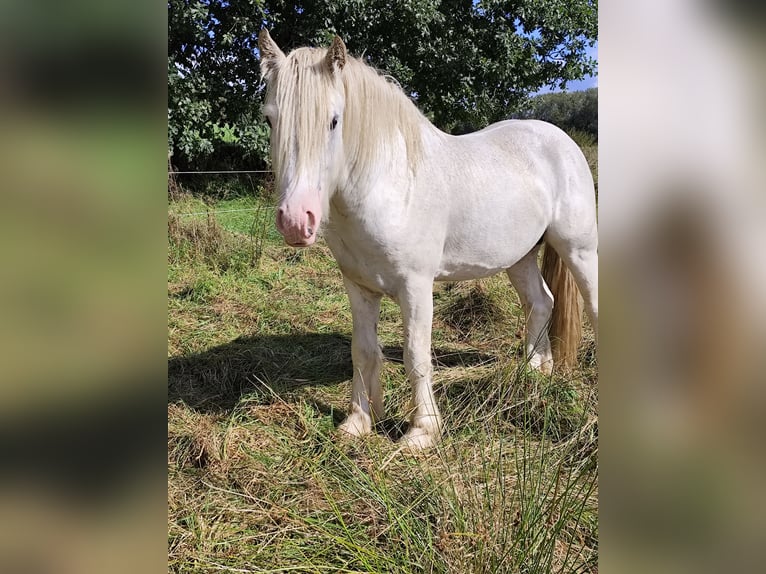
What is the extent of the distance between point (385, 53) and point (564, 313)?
707 cm

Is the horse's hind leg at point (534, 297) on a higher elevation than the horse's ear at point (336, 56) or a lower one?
lower

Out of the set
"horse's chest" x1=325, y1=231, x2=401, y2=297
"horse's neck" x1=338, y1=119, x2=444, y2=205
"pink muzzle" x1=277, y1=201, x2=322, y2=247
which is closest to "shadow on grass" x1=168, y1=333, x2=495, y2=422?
"horse's chest" x1=325, y1=231, x2=401, y2=297

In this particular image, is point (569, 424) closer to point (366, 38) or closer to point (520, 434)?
point (520, 434)

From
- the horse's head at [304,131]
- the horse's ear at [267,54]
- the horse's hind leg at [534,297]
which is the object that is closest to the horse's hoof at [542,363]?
the horse's hind leg at [534,297]

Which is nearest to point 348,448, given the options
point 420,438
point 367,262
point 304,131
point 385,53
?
point 420,438

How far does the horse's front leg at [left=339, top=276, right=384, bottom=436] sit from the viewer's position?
8.12 feet

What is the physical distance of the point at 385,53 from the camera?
8.66 metres

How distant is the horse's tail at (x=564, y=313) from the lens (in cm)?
315

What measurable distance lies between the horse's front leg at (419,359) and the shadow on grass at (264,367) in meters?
0.29

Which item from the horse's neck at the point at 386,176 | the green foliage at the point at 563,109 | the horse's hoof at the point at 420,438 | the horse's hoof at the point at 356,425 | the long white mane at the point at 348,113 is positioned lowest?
the horse's hoof at the point at 356,425

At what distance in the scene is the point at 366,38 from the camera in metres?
8.44

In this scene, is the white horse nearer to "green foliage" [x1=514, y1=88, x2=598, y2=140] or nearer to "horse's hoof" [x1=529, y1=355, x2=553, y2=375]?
"horse's hoof" [x1=529, y1=355, x2=553, y2=375]

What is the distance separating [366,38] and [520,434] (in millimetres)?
8033

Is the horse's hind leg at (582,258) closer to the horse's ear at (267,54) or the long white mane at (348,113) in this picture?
the long white mane at (348,113)
